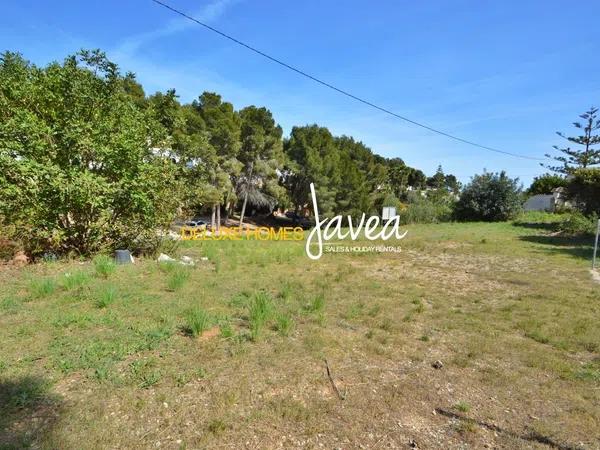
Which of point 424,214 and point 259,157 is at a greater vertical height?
point 259,157

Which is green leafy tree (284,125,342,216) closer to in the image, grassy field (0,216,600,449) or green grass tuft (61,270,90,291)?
grassy field (0,216,600,449)

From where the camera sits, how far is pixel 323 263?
9531 mm

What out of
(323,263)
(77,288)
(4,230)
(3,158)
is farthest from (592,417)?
(4,230)

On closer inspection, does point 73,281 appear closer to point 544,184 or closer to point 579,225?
point 579,225

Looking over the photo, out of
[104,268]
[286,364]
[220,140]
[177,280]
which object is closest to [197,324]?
[286,364]

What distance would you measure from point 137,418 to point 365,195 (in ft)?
88.4

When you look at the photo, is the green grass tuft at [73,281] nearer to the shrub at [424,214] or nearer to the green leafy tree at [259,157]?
the green leafy tree at [259,157]

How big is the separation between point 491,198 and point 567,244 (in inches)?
474

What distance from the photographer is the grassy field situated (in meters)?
2.50

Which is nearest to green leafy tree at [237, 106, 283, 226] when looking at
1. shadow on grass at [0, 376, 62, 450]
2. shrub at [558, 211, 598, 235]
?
shrub at [558, 211, 598, 235]

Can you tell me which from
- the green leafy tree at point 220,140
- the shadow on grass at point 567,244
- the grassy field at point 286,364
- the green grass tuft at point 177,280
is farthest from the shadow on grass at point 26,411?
the green leafy tree at point 220,140

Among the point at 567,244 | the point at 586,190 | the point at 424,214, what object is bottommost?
the point at 567,244

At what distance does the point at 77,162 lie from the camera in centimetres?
743

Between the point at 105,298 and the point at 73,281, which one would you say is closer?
the point at 105,298
